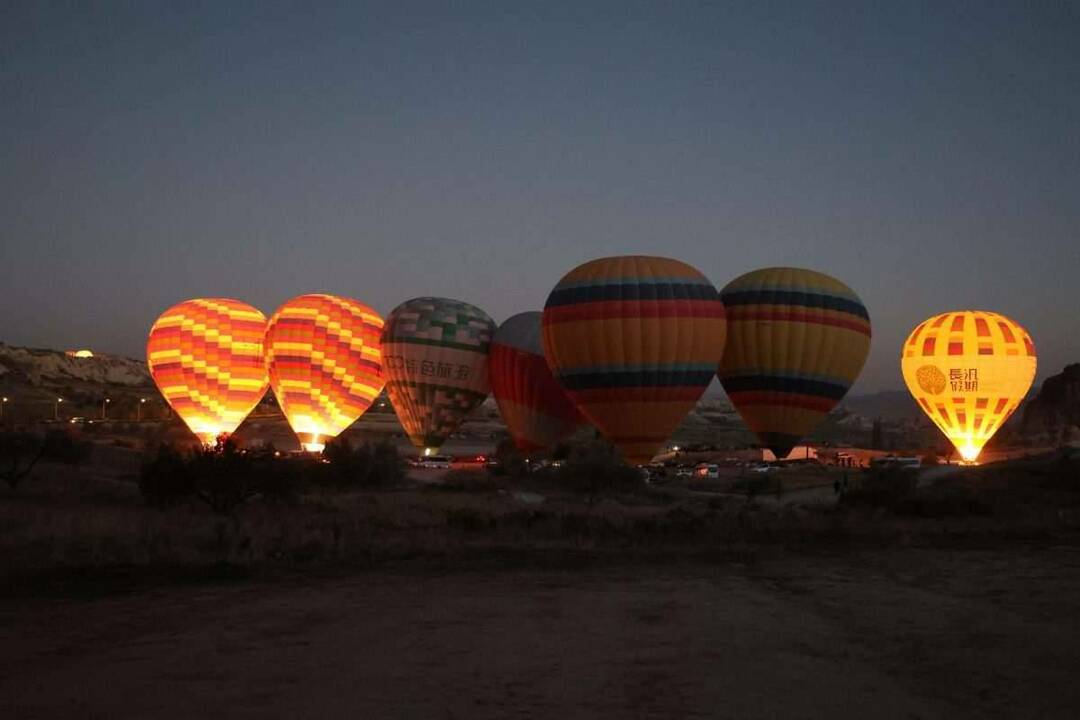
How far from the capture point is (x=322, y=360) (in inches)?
1379

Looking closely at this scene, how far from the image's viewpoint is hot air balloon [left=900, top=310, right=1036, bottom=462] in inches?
1416

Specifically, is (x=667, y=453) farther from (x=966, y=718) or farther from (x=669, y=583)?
(x=966, y=718)

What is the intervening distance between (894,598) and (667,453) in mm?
58729

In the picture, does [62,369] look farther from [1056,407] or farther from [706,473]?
[1056,407]

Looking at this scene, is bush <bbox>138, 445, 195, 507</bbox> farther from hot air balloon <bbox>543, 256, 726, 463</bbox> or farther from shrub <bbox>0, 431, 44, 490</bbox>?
hot air balloon <bbox>543, 256, 726, 463</bbox>

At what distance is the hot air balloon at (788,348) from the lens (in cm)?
2655

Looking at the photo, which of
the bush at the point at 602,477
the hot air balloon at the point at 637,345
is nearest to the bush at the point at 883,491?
the hot air balloon at the point at 637,345

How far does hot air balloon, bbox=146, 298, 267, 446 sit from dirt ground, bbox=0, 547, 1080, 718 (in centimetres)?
2445

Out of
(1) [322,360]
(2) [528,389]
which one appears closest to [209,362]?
(1) [322,360]

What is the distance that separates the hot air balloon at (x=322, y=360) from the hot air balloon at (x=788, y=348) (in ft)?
43.4

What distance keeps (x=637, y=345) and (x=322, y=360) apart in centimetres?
1448

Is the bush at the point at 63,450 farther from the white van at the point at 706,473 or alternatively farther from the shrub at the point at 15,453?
the white van at the point at 706,473

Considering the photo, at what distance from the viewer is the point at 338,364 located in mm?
35094

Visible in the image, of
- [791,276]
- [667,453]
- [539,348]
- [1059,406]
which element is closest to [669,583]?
[791,276]
